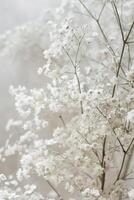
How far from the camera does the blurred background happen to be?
16.6ft

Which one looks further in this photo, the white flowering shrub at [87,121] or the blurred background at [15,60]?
the blurred background at [15,60]

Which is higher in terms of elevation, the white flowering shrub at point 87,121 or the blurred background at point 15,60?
the blurred background at point 15,60

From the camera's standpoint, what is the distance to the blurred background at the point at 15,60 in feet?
16.6

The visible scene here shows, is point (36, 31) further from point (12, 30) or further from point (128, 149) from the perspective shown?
point (128, 149)

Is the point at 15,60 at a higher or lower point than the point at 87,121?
higher

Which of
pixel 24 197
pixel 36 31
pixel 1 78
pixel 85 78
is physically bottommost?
pixel 24 197

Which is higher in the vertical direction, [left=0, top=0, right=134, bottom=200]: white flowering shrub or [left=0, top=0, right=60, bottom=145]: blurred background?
[left=0, top=0, right=60, bottom=145]: blurred background

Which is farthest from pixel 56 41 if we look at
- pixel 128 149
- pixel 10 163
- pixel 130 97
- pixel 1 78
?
pixel 1 78

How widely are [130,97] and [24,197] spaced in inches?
28.7

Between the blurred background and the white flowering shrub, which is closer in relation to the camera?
the white flowering shrub

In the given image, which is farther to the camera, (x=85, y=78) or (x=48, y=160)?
(x=85, y=78)

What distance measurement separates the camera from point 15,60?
18.2ft

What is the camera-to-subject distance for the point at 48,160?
7.17ft

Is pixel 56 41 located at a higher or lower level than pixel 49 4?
lower
